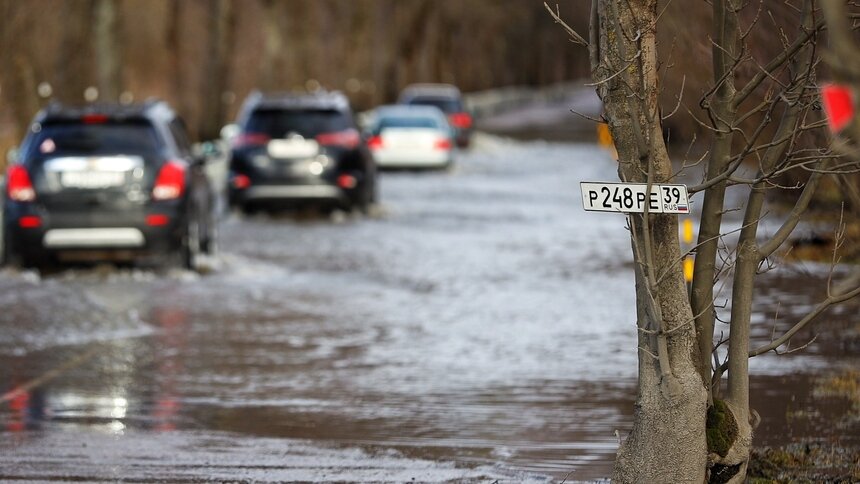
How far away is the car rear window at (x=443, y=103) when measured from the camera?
171 feet

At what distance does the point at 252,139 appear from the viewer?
25.6m

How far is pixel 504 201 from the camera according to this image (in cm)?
3084

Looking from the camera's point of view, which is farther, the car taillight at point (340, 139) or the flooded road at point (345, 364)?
the car taillight at point (340, 139)

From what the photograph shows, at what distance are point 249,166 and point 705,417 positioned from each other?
18.4 metres

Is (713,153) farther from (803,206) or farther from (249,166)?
(249,166)

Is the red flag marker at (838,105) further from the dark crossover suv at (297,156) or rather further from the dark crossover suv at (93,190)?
the dark crossover suv at (297,156)

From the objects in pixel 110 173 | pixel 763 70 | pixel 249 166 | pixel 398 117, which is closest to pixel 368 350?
pixel 110 173

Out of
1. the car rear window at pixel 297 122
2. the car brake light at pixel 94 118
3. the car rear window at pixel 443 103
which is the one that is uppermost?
the car rear window at pixel 443 103

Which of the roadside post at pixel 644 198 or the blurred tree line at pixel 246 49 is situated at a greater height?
the blurred tree line at pixel 246 49

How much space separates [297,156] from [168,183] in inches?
303

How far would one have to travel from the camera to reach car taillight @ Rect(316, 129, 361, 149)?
2555 cm

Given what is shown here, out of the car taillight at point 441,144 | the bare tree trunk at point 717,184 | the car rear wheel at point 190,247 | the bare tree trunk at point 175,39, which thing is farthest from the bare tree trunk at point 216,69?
the bare tree trunk at point 717,184

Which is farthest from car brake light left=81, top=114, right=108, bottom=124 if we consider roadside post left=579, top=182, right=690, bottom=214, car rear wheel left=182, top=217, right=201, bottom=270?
roadside post left=579, top=182, right=690, bottom=214

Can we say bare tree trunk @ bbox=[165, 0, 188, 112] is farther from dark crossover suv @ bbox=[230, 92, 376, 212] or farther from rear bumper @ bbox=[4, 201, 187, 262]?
rear bumper @ bbox=[4, 201, 187, 262]
